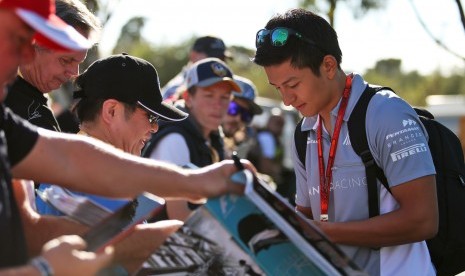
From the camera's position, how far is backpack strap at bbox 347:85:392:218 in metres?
3.35

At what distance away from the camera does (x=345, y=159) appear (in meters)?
3.42

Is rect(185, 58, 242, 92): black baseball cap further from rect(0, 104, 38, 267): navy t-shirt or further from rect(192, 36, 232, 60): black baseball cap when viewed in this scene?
rect(0, 104, 38, 267): navy t-shirt

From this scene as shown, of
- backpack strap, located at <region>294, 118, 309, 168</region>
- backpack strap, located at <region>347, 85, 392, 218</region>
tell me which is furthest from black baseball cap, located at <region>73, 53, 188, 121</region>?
backpack strap, located at <region>347, 85, 392, 218</region>

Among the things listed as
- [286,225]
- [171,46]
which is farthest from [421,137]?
[171,46]

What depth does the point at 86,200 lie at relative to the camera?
2.85 meters

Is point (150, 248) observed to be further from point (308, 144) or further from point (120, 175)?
point (308, 144)

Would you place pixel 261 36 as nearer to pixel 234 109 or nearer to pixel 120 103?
pixel 120 103

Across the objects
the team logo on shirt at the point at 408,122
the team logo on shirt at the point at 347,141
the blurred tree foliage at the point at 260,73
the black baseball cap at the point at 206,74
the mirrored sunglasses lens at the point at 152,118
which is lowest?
the blurred tree foliage at the point at 260,73

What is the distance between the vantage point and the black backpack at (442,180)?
3.37 meters

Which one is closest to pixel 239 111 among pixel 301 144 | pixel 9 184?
pixel 301 144

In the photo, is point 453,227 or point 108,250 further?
point 453,227

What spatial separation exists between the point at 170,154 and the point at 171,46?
40480 millimetres

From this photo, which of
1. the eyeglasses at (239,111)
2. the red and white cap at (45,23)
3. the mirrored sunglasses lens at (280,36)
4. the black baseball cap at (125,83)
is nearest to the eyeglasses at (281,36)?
the mirrored sunglasses lens at (280,36)

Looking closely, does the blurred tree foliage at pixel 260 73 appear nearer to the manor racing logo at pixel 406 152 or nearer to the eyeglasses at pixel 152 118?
the eyeglasses at pixel 152 118
